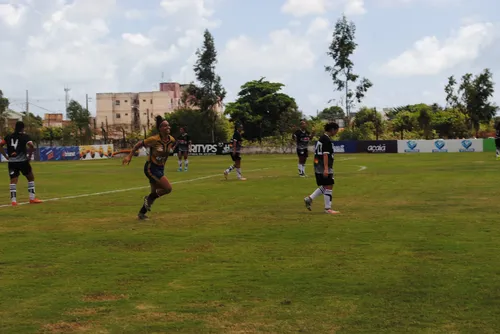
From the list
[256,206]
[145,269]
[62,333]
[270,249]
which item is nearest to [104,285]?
[145,269]

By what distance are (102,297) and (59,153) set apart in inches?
2665

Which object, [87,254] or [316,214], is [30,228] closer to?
[87,254]

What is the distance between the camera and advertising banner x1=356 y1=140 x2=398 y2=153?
67000 mm

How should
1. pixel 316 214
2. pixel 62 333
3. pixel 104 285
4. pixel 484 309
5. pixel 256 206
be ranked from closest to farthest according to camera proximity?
pixel 62 333
pixel 484 309
pixel 104 285
pixel 316 214
pixel 256 206

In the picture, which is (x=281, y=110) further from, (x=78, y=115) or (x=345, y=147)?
(x=78, y=115)

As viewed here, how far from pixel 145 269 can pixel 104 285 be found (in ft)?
3.08

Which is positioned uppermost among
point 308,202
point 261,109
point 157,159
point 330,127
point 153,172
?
point 261,109

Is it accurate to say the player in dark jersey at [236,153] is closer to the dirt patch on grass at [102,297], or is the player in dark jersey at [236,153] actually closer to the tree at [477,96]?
the dirt patch on grass at [102,297]

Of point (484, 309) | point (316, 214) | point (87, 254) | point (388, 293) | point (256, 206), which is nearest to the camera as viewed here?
point (484, 309)

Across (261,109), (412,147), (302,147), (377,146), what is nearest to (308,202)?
(302,147)

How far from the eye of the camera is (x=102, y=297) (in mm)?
6906

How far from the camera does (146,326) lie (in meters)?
5.82

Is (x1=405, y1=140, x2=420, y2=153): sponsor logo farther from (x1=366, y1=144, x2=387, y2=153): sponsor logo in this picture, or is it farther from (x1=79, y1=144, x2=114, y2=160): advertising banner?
(x1=79, y1=144, x2=114, y2=160): advertising banner

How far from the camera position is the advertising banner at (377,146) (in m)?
67.0
